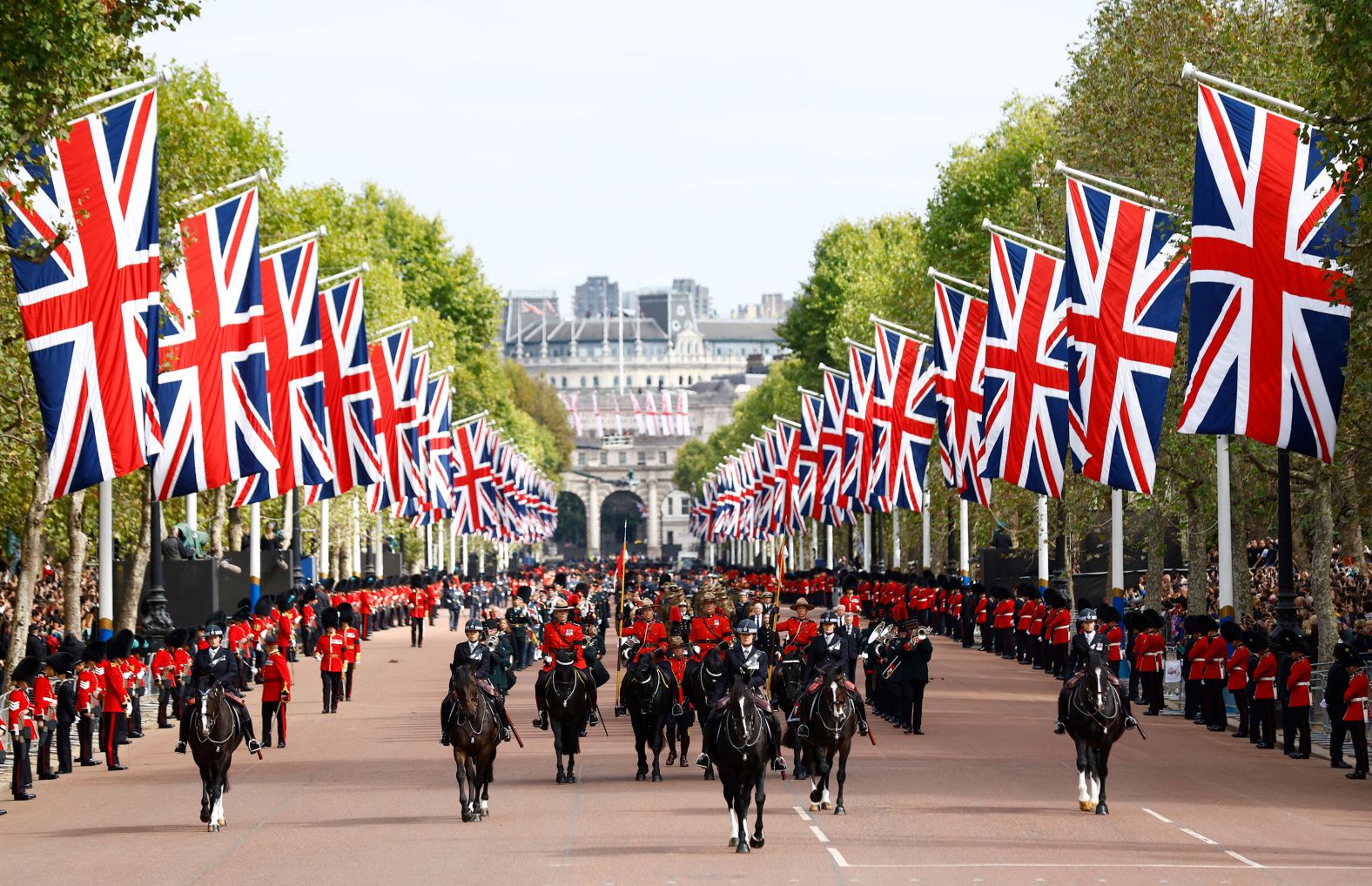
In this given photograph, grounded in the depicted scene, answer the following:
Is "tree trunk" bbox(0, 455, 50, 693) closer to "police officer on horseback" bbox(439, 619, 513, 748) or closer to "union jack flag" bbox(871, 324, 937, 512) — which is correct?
"police officer on horseback" bbox(439, 619, 513, 748)

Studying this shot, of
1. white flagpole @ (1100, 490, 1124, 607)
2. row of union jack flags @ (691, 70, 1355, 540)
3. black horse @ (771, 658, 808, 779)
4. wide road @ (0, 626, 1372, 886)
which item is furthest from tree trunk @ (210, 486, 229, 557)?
black horse @ (771, 658, 808, 779)

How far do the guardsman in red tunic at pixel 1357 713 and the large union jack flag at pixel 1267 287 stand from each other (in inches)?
106

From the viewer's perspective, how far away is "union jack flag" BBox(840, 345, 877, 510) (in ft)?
158

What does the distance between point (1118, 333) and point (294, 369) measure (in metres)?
13.3

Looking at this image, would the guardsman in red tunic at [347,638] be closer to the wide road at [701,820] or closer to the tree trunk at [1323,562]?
the wide road at [701,820]

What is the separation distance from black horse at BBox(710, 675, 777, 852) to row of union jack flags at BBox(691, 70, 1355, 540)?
661cm

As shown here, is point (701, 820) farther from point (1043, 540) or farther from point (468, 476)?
point (468, 476)

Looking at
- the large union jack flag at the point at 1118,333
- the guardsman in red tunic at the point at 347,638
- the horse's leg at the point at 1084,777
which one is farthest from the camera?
the guardsman in red tunic at the point at 347,638

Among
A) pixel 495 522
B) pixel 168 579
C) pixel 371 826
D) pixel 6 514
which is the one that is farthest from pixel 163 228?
pixel 495 522

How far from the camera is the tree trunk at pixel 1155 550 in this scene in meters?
46.4

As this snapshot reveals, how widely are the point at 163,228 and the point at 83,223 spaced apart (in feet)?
43.9

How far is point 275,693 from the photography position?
26797 millimetres

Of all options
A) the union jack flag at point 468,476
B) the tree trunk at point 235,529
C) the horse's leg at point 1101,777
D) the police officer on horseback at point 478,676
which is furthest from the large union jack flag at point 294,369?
the union jack flag at point 468,476

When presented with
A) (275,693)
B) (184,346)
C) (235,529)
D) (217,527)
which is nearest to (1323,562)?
(275,693)
